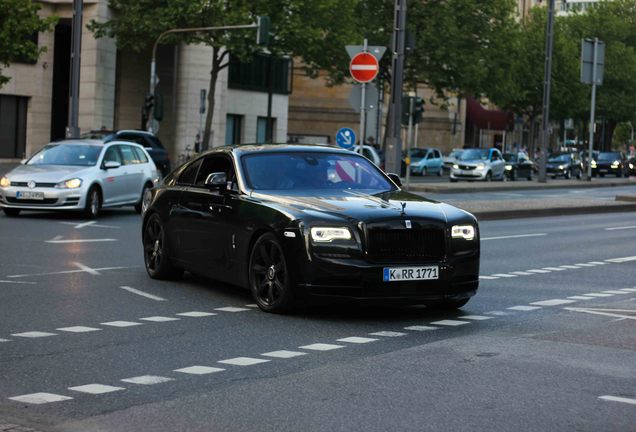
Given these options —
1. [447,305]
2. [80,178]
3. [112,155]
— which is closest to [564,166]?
[112,155]

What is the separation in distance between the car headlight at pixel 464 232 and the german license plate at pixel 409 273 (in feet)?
1.21

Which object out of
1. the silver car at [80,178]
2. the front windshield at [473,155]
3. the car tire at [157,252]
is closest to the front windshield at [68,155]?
the silver car at [80,178]

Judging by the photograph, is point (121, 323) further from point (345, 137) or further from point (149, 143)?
point (149, 143)

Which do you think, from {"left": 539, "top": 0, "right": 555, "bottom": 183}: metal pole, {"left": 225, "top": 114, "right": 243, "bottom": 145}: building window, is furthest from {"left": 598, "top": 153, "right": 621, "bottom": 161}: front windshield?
{"left": 539, "top": 0, "right": 555, "bottom": 183}: metal pole

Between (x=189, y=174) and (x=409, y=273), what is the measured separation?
350 centimetres

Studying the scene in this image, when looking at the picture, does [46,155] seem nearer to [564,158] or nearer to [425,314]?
[425,314]

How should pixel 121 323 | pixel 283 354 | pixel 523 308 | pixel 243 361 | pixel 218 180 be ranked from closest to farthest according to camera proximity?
pixel 243 361 < pixel 283 354 < pixel 121 323 < pixel 523 308 < pixel 218 180

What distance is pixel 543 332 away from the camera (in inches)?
421

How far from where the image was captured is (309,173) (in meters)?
12.8

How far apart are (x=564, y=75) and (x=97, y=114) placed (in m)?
44.2

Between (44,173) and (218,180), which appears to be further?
(44,173)

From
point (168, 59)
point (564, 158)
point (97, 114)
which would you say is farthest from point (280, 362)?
point (564, 158)

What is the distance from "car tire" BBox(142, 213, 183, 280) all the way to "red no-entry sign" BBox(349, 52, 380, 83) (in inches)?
500

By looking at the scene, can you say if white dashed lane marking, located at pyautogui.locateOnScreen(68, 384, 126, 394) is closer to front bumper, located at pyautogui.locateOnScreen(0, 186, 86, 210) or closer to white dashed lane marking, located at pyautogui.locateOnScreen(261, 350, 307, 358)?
white dashed lane marking, located at pyautogui.locateOnScreen(261, 350, 307, 358)
